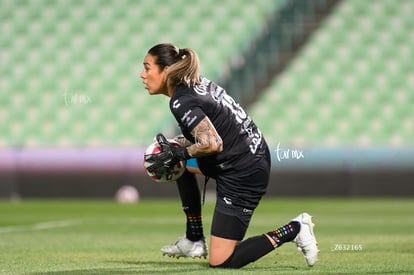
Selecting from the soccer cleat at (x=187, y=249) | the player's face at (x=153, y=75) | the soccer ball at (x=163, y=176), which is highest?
the player's face at (x=153, y=75)

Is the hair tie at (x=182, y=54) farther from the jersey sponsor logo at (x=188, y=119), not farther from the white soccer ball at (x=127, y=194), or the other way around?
the white soccer ball at (x=127, y=194)

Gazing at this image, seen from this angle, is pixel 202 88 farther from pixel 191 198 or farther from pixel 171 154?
pixel 191 198

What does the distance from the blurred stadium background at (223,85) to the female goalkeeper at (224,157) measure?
9273mm

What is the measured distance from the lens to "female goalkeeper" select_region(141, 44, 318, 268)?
17.8 feet

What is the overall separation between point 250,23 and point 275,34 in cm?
51

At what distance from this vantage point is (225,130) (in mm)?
5570

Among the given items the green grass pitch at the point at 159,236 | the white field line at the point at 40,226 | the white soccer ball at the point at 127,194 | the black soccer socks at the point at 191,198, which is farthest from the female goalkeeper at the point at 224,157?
the white soccer ball at the point at 127,194

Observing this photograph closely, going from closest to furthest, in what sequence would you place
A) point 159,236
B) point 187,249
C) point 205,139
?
point 205,139 < point 187,249 < point 159,236

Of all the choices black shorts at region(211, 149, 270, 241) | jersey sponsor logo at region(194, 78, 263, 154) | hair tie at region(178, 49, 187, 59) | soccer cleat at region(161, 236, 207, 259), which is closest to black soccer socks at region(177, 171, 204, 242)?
soccer cleat at region(161, 236, 207, 259)

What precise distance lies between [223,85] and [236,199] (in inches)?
433

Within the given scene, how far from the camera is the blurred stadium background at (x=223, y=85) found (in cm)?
1539

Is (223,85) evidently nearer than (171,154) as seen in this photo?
No

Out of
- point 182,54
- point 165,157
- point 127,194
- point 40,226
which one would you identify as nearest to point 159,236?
point 40,226

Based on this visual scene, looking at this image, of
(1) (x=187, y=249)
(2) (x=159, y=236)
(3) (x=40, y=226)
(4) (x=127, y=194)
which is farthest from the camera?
(4) (x=127, y=194)
